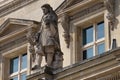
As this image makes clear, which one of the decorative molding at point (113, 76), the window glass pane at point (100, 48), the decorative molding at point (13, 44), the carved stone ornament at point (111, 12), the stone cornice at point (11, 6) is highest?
the stone cornice at point (11, 6)

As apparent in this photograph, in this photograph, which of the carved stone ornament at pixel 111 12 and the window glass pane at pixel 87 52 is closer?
the carved stone ornament at pixel 111 12

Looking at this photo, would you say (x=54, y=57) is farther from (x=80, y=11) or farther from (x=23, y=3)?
(x=23, y=3)

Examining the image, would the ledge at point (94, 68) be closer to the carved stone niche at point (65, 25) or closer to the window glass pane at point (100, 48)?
the window glass pane at point (100, 48)

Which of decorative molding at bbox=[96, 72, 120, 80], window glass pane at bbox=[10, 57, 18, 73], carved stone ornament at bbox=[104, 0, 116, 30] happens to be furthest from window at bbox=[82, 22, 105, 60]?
decorative molding at bbox=[96, 72, 120, 80]

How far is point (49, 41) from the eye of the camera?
27156mm

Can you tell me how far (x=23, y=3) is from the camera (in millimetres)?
31641

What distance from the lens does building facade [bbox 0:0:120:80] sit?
82.8 ft

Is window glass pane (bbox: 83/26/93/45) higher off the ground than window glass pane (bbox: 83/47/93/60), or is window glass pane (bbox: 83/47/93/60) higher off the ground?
window glass pane (bbox: 83/26/93/45)

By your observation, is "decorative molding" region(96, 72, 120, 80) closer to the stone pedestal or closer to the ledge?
the ledge

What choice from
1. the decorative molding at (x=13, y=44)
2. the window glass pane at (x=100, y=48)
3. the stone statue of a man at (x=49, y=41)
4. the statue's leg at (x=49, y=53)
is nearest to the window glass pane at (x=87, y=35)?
the window glass pane at (x=100, y=48)

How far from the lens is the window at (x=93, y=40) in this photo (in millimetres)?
28594

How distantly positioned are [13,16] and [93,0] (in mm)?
4115

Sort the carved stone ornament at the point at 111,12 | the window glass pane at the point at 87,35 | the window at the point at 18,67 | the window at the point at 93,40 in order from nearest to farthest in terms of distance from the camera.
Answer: the carved stone ornament at the point at 111,12, the window at the point at 93,40, the window glass pane at the point at 87,35, the window at the point at 18,67

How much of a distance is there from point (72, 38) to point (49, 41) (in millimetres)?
2306
